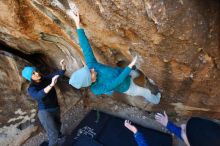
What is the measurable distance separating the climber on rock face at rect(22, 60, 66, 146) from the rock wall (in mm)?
639

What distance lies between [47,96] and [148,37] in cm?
181

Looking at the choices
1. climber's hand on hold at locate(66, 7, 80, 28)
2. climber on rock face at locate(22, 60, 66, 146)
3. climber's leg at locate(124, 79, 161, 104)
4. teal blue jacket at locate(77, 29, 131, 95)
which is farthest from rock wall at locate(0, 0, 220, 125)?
climber on rock face at locate(22, 60, 66, 146)

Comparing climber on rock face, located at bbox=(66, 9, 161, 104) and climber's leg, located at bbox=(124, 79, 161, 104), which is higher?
climber on rock face, located at bbox=(66, 9, 161, 104)

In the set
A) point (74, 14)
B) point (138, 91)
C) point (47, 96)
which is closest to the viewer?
point (74, 14)

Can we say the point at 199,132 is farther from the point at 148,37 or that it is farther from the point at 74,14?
the point at 74,14

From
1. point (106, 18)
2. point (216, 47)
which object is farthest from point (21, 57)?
point (216, 47)

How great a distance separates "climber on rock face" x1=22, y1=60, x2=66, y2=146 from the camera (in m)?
4.79

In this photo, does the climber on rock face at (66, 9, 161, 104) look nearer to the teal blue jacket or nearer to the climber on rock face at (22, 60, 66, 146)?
the teal blue jacket

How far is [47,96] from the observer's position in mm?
5070

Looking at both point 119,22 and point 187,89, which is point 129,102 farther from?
point 119,22

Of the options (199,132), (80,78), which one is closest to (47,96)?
(80,78)

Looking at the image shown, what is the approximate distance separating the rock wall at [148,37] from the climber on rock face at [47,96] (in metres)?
0.64

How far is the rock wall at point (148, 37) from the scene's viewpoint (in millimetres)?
3889

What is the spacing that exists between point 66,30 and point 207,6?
198cm
